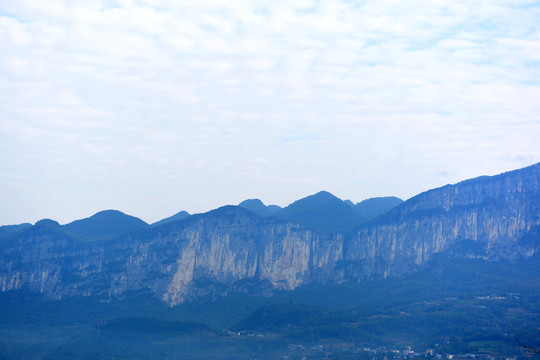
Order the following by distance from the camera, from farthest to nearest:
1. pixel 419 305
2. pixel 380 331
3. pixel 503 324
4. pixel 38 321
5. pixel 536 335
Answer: pixel 38 321
pixel 419 305
pixel 380 331
pixel 503 324
pixel 536 335

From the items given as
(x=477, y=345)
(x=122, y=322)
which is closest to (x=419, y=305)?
(x=477, y=345)

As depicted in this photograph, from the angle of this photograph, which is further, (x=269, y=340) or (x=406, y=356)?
(x=269, y=340)

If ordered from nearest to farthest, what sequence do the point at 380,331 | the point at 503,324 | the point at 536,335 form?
the point at 536,335
the point at 503,324
the point at 380,331

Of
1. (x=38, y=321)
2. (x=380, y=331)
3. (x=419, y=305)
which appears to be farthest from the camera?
(x=38, y=321)

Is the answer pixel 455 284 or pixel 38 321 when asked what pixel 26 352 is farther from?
pixel 455 284

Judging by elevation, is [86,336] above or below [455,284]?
below

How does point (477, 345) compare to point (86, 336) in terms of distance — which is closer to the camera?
point (477, 345)

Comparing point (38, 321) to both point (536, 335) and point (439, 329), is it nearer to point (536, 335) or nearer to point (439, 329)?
point (439, 329)

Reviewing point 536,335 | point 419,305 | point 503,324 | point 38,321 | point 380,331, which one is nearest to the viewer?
point 536,335

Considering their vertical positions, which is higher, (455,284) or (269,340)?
(455,284)

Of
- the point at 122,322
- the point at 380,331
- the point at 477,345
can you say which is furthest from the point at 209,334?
the point at 477,345
